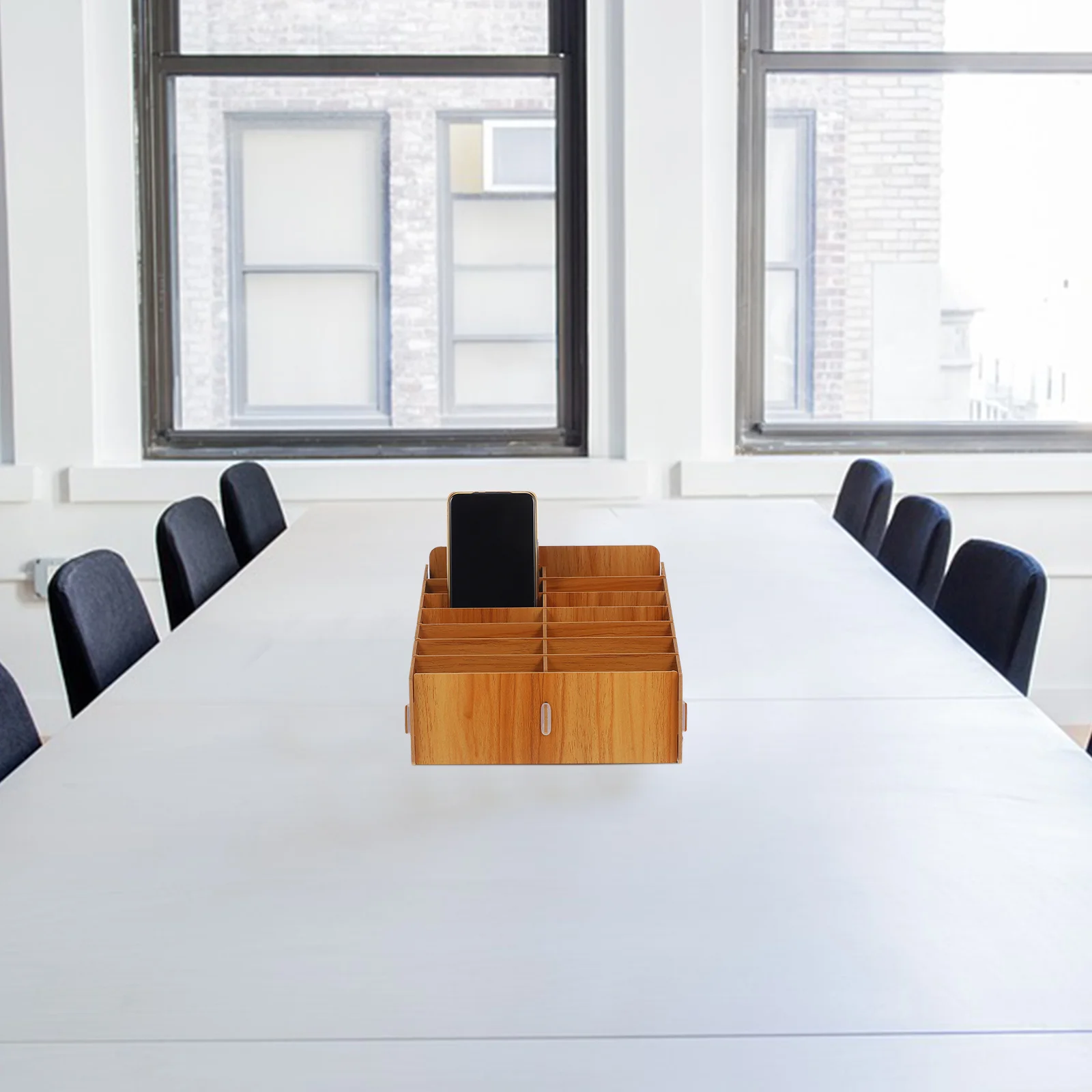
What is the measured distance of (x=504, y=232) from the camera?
4.96m

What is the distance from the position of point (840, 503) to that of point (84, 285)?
2418 millimetres

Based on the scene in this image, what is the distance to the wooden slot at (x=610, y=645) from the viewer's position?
182 cm

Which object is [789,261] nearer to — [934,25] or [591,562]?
[934,25]

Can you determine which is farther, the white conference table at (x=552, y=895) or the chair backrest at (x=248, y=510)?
the chair backrest at (x=248, y=510)

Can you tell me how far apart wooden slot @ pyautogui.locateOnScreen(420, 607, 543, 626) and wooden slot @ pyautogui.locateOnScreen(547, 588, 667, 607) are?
12cm

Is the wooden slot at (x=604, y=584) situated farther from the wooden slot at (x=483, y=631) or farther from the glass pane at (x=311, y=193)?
the glass pane at (x=311, y=193)

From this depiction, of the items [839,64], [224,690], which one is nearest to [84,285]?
[839,64]

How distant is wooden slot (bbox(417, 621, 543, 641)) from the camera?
1877 mm

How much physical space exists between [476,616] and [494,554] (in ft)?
0.42

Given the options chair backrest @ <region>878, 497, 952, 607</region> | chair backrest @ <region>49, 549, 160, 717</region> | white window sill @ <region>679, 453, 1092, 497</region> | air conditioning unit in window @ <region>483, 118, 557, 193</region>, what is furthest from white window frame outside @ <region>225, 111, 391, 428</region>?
chair backrest @ <region>49, 549, 160, 717</region>

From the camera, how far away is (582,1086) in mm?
1026

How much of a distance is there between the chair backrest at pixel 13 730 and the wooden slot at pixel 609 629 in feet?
1.80

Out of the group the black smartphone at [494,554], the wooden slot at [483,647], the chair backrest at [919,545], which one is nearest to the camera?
the wooden slot at [483,647]

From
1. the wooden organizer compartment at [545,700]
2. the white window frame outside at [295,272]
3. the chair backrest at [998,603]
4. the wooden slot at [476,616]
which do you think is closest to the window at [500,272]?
the white window frame outside at [295,272]
